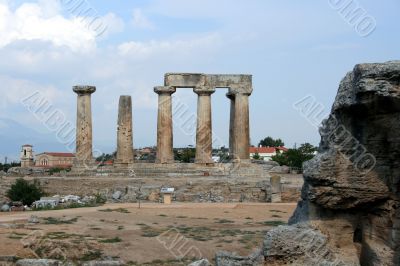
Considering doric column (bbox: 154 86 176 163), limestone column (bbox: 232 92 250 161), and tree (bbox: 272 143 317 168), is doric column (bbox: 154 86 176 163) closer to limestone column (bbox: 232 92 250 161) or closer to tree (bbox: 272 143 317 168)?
limestone column (bbox: 232 92 250 161)

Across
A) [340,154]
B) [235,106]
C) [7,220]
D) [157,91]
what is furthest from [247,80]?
[340,154]

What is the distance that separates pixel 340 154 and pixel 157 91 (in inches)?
1291

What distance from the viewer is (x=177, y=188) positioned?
32938 millimetres

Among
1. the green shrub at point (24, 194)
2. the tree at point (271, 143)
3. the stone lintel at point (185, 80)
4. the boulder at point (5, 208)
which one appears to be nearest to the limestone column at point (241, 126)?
the stone lintel at point (185, 80)

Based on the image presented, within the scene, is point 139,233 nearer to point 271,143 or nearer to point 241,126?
point 241,126

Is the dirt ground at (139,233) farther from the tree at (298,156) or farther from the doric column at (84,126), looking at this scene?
the tree at (298,156)

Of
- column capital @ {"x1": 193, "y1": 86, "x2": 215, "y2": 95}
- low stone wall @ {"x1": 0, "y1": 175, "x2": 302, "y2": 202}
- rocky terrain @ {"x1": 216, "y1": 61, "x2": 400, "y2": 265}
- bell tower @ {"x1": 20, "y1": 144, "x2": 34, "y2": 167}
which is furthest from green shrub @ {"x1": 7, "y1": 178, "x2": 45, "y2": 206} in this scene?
bell tower @ {"x1": 20, "y1": 144, "x2": 34, "y2": 167}

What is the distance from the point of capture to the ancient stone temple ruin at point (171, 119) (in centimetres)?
3978

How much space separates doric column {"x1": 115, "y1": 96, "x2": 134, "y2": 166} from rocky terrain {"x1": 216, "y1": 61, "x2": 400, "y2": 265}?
32580 millimetres

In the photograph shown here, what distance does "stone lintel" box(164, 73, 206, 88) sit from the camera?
131ft

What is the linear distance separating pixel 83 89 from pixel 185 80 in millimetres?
6707

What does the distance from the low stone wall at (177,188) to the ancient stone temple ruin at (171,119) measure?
409 cm

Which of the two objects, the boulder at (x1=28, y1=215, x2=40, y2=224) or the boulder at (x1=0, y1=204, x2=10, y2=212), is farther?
the boulder at (x1=0, y1=204, x2=10, y2=212)

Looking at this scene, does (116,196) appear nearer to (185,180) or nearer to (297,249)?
(185,180)
